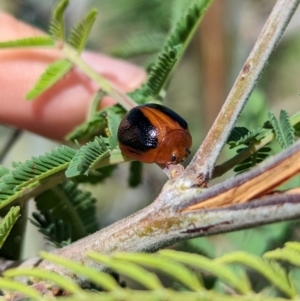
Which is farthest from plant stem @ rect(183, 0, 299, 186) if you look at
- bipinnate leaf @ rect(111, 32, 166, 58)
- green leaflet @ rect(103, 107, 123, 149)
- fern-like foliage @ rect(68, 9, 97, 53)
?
bipinnate leaf @ rect(111, 32, 166, 58)

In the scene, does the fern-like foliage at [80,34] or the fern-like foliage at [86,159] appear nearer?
the fern-like foliage at [86,159]

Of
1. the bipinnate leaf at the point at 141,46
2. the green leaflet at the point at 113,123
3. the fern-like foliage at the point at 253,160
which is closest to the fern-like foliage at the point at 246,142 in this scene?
the fern-like foliage at the point at 253,160

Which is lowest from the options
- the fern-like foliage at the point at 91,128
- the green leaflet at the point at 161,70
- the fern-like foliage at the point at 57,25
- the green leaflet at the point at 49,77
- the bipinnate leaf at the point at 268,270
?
the bipinnate leaf at the point at 268,270

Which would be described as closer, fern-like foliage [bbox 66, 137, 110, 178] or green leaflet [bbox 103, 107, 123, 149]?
fern-like foliage [bbox 66, 137, 110, 178]

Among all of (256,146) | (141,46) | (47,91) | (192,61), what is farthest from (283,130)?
(192,61)

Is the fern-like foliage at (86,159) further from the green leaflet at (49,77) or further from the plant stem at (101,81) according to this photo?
the green leaflet at (49,77)

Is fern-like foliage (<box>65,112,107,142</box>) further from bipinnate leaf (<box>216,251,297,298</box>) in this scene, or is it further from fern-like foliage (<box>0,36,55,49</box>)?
bipinnate leaf (<box>216,251,297,298</box>)

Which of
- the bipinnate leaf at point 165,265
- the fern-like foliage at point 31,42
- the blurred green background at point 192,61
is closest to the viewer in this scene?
the bipinnate leaf at point 165,265

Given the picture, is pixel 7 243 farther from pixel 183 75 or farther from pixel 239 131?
pixel 183 75
